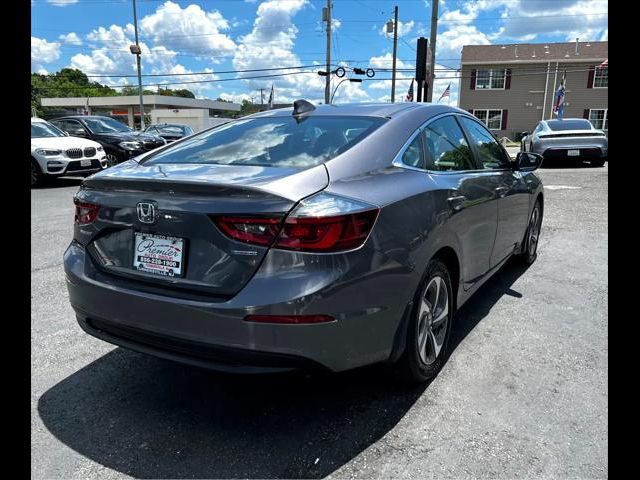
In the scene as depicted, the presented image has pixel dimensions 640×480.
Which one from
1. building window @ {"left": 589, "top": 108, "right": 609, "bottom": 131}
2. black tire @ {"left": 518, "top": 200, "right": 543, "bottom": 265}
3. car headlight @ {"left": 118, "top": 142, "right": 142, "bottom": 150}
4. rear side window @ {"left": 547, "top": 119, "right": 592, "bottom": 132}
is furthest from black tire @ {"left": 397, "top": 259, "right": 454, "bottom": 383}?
building window @ {"left": 589, "top": 108, "right": 609, "bottom": 131}

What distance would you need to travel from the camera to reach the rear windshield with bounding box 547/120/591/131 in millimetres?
15258

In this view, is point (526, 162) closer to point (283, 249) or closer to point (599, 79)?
point (283, 249)

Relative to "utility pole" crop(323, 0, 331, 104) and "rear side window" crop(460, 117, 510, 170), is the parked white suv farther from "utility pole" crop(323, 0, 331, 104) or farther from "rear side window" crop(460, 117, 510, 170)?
"utility pole" crop(323, 0, 331, 104)

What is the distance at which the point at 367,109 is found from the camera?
3.19 meters

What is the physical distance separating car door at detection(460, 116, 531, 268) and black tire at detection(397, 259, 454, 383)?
1020 mm

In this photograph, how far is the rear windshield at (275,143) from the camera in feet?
8.45

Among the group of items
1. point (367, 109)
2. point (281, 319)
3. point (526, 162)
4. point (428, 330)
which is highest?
point (367, 109)

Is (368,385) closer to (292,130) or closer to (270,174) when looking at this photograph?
(270,174)

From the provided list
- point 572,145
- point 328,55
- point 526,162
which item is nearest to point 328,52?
point 328,55

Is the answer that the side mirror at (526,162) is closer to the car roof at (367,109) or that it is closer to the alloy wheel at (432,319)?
the car roof at (367,109)

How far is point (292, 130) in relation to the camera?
3008mm

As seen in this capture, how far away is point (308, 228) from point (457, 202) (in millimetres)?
1302

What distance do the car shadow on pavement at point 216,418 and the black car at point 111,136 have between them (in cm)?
1148
